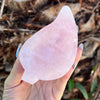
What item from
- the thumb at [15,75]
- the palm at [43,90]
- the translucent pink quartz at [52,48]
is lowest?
the palm at [43,90]

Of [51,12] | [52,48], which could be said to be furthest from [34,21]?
[52,48]

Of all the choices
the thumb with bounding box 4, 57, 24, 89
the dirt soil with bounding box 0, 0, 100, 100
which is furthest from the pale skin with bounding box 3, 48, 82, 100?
the dirt soil with bounding box 0, 0, 100, 100

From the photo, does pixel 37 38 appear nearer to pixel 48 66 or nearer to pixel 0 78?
pixel 48 66

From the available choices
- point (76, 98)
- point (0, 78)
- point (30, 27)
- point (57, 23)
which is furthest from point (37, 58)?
point (76, 98)

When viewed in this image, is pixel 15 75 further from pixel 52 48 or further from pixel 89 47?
pixel 89 47

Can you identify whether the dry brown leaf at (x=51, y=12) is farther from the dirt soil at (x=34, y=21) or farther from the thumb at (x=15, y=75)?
the thumb at (x=15, y=75)

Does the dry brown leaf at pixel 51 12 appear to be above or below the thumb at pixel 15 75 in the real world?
above

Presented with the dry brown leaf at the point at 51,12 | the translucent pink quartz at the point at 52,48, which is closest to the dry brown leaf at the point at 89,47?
the dry brown leaf at the point at 51,12
